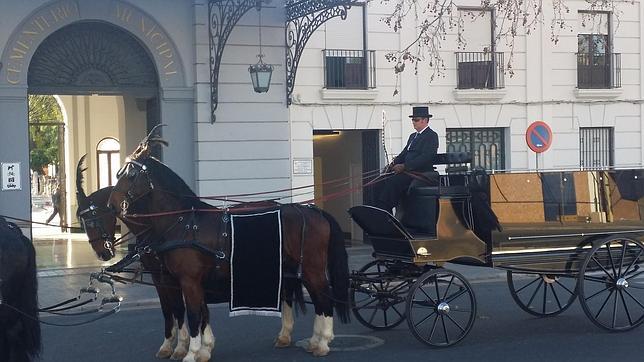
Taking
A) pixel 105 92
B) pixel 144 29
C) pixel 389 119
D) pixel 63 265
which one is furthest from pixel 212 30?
pixel 63 265

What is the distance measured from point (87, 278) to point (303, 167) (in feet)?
15.8

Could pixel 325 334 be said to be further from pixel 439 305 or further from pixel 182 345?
pixel 182 345

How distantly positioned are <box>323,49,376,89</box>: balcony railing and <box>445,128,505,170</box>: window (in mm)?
2273

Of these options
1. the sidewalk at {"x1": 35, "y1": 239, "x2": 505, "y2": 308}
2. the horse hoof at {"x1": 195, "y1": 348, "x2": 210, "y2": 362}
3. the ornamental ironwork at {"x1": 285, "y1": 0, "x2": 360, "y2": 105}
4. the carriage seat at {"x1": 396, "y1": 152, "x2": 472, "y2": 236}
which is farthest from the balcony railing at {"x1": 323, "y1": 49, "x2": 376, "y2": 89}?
the horse hoof at {"x1": 195, "y1": 348, "x2": 210, "y2": 362}

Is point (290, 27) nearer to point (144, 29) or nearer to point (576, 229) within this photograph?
point (144, 29)

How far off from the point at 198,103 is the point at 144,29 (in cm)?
168

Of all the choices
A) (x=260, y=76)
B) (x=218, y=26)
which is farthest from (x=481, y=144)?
(x=218, y=26)

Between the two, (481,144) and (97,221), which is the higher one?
(481,144)

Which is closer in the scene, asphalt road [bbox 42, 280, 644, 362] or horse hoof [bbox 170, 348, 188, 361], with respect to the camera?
horse hoof [bbox 170, 348, 188, 361]

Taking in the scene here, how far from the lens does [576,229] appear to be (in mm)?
9133

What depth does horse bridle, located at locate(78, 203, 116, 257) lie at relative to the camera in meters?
7.62

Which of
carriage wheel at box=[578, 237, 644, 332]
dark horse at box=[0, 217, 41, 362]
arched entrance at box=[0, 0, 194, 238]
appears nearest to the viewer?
dark horse at box=[0, 217, 41, 362]

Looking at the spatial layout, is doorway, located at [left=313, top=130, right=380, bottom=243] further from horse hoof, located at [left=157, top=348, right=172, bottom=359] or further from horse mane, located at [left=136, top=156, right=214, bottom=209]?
horse hoof, located at [left=157, top=348, right=172, bottom=359]

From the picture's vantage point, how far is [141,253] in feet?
25.3
